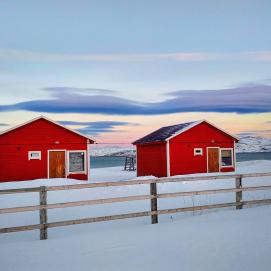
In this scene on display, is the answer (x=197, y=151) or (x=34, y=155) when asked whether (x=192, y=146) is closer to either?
(x=197, y=151)

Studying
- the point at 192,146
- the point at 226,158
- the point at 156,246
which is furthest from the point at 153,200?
the point at 226,158

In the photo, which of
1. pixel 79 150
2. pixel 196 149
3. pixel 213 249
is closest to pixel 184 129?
pixel 196 149

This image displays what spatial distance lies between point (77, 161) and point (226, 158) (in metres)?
13.3

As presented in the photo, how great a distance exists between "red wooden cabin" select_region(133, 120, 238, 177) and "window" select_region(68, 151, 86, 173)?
6.16 m

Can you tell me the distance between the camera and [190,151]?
29359 mm

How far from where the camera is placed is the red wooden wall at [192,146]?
28594mm

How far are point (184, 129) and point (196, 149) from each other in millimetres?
2163

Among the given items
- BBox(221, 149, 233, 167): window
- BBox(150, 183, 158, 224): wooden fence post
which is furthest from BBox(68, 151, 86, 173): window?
BBox(150, 183, 158, 224): wooden fence post

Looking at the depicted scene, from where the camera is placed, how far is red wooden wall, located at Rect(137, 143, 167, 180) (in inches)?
1139

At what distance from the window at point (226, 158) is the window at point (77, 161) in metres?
12.3

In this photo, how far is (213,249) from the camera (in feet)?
22.5

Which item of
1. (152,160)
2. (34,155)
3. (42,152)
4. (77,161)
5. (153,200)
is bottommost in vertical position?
(153,200)

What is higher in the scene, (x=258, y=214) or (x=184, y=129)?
(x=184, y=129)

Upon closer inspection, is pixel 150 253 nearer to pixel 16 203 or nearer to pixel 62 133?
pixel 16 203
